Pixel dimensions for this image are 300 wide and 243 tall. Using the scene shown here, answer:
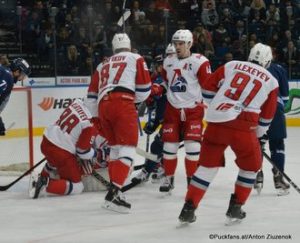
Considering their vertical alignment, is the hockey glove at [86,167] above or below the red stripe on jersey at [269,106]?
below

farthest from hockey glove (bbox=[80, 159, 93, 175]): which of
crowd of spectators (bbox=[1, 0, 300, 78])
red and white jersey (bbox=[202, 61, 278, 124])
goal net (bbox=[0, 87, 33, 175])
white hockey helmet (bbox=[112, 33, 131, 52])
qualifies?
crowd of spectators (bbox=[1, 0, 300, 78])

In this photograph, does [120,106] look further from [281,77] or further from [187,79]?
[281,77]

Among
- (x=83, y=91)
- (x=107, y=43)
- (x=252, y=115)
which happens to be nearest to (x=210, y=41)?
(x=107, y=43)

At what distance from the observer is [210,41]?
11734 mm

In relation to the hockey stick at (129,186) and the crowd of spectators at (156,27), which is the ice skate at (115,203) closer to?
the hockey stick at (129,186)

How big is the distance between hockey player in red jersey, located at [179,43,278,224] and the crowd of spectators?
6.80 meters

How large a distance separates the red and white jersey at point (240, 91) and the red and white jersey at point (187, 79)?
1.03 meters

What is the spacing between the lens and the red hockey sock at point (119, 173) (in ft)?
14.3

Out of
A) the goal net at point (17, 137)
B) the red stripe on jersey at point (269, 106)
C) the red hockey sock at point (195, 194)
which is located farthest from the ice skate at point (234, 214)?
the goal net at point (17, 137)

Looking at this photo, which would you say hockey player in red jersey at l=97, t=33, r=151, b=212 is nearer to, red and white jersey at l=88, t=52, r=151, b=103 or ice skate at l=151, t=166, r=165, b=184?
red and white jersey at l=88, t=52, r=151, b=103

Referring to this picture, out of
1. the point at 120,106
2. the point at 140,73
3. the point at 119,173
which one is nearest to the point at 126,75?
the point at 140,73

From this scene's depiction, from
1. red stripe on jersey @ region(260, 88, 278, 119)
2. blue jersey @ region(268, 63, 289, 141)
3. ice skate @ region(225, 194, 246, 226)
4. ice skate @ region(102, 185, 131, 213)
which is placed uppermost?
red stripe on jersey @ region(260, 88, 278, 119)

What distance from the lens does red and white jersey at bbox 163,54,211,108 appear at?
4.96 metres

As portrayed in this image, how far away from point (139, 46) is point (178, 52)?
658cm
